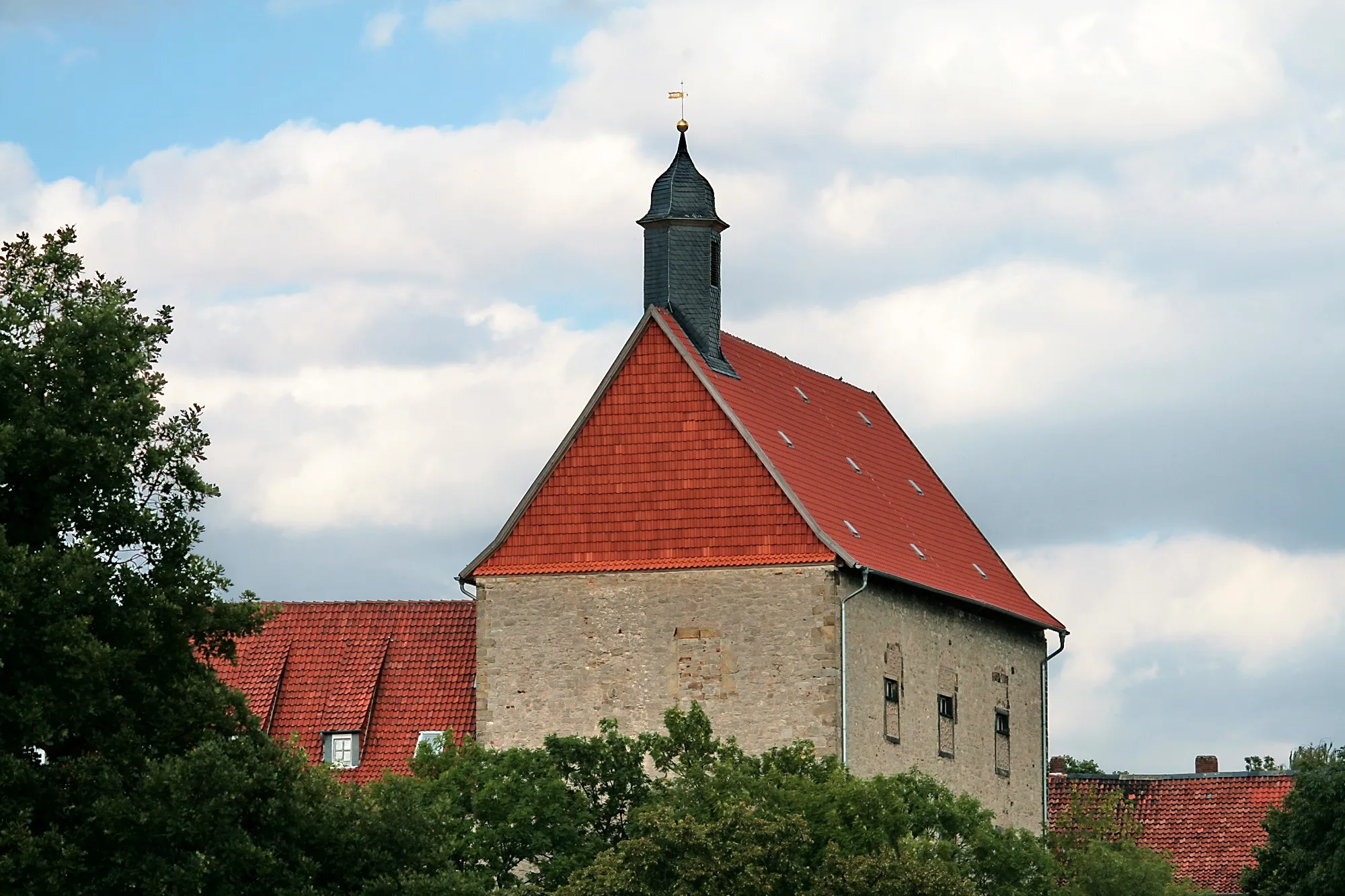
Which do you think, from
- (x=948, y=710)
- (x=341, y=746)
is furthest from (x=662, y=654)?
(x=341, y=746)

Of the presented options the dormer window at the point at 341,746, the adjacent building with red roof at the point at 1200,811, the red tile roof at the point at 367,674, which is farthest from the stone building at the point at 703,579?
the adjacent building with red roof at the point at 1200,811

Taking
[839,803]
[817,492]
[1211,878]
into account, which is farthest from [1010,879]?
[1211,878]

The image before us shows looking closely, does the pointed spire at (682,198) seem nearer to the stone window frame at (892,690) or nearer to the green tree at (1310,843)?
the stone window frame at (892,690)

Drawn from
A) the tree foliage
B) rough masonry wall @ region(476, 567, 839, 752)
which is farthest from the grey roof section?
the tree foliage

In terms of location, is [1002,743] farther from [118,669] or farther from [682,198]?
[118,669]

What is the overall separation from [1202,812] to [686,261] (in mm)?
21443

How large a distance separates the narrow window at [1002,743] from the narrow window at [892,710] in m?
5.15

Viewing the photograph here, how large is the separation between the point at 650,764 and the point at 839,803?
826 centimetres

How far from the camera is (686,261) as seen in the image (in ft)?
166

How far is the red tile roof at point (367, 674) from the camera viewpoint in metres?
50.8

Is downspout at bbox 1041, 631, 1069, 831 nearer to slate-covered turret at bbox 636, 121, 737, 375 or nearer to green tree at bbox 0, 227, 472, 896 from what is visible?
slate-covered turret at bbox 636, 121, 737, 375

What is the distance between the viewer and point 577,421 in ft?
162

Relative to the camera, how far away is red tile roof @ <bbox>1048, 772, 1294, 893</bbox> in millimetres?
61188

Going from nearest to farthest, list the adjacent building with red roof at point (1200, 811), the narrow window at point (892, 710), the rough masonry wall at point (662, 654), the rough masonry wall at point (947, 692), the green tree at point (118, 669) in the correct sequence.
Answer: the green tree at point (118, 669) → the rough masonry wall at point (662, 654) → the rough masonry wall at point (947, 692) → the narrow window at point (892, 710) → the adjacent building with red roof at point (1200, 811)
